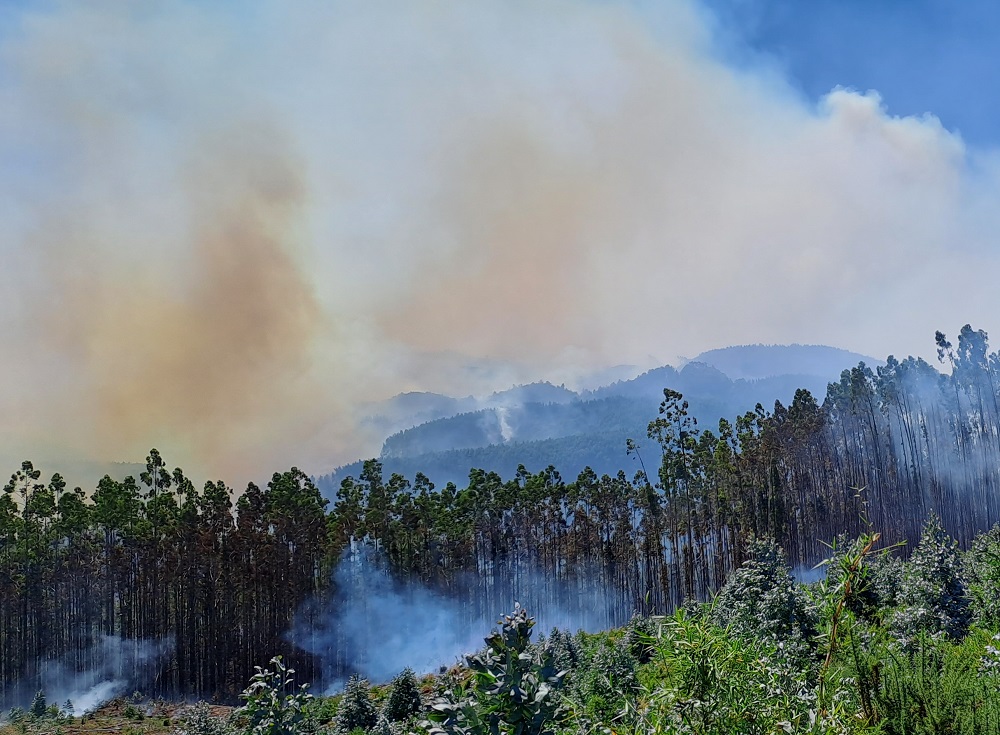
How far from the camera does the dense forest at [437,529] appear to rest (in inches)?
2510

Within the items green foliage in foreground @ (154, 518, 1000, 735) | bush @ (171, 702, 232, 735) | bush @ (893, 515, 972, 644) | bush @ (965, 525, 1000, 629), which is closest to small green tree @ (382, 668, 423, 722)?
bush @ (171, 702, 232, 735)

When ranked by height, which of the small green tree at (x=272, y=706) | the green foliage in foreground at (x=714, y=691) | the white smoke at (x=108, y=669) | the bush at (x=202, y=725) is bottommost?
the white smoke at (x=108, y=669)

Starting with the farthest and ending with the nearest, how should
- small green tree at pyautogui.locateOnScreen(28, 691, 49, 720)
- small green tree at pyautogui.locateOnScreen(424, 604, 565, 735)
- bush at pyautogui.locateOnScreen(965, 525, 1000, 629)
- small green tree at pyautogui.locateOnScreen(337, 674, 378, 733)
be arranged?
small green tree at pyautogui.locateOnScreen(28, 691, 49, 720)
small green tree at pyautogui.locateOnScreen(337, 674, 378, 733)
bush at pyautogui.locateOnScreen(965, 525, 1000, 629)
small green tree at pyautogui.locateOnScreen(424, 604, 565, 735)

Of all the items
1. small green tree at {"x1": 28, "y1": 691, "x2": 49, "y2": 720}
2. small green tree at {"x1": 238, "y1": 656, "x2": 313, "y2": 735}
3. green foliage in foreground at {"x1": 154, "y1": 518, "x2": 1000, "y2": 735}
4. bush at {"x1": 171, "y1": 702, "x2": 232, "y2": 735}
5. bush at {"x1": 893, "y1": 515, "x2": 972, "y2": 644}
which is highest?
green foliage in foreground at {"x1": 154, "y1": 518, "x2": 1000, "y2": 735}

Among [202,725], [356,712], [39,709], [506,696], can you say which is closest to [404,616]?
[39,709]

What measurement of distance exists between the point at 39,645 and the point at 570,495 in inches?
1931

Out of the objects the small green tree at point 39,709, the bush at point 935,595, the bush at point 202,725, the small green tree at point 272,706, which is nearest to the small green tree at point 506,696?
the small green tree at point 272,706

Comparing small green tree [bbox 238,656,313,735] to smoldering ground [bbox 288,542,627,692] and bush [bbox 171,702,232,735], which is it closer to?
bush [bbox 171,702,232,735]

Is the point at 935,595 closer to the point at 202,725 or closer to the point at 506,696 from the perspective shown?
the point at 506,696

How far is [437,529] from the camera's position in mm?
70250

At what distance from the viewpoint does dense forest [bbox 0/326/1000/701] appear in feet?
209

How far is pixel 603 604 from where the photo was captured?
78.7 metres

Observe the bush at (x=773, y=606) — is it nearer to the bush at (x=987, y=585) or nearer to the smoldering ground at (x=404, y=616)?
the bush at (x=987, y=585)

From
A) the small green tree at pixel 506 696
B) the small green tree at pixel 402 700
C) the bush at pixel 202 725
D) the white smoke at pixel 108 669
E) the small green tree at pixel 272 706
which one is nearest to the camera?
the small green tree at pixel 506 696
